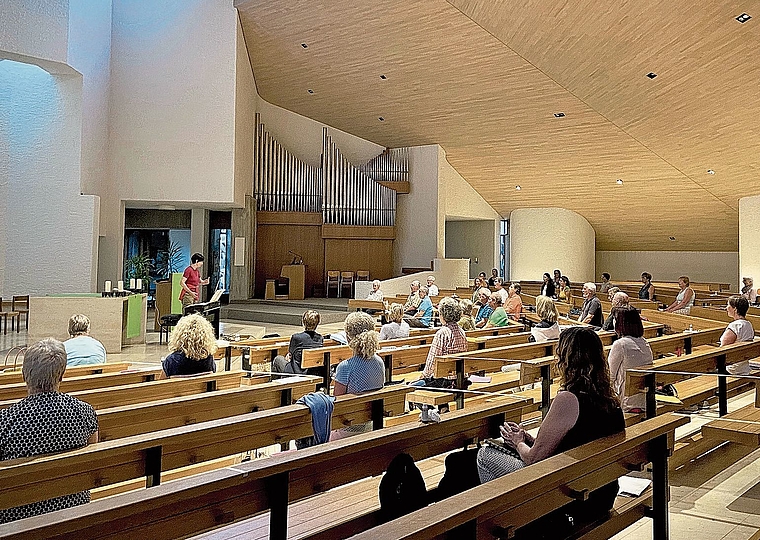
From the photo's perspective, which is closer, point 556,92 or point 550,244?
point 556,92

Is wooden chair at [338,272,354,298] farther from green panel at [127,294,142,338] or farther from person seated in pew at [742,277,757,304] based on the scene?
person seated in pew at [742,277,757,304]

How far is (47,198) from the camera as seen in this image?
36.1 feet

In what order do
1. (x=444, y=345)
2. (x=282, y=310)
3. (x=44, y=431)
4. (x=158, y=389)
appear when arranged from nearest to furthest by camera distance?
(x=44, y=431) < (x=158, y=389) < (x=444, y=345) < (x=282, y=310)

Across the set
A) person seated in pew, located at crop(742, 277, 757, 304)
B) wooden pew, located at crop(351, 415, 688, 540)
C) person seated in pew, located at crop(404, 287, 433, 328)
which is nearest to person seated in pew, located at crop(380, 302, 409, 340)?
person seated in pew, located at crop(404, 287, 433, 328)

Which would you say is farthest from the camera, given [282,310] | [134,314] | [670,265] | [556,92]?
[670,265]

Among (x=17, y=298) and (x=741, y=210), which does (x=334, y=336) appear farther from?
(x=741, y=210)

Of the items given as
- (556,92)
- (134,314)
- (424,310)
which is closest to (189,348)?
(134,314)

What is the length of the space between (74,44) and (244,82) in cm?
342

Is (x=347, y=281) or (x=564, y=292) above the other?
(x=347, y=281)

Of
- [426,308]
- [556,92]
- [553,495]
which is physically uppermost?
[556,92]

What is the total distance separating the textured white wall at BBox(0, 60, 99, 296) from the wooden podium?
16.4ft

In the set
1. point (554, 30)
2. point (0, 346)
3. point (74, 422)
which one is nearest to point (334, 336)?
point (74, 422)

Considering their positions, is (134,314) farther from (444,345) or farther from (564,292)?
(564,292)

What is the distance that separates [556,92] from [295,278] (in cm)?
678
